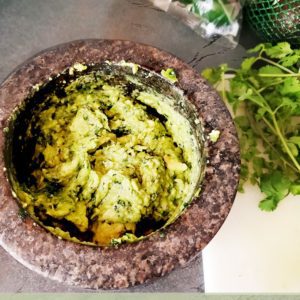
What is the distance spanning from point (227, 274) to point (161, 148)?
327mm

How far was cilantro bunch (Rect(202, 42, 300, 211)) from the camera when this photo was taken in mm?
1217

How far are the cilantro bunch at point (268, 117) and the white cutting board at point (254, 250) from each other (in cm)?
5

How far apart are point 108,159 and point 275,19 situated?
0.57 meters

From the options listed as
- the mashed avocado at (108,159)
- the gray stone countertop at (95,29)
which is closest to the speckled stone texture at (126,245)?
the mashed avocado at (108,159)

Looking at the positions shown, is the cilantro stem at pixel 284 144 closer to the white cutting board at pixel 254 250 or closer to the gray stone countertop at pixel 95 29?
the white cutting board at pixel 254 250

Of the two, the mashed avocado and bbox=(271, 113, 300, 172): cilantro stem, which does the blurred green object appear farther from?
the mashed avocado

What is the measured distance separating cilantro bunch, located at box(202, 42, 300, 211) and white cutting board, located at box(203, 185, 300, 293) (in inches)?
2.1

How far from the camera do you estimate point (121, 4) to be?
4.88ft

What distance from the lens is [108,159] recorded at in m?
1.14

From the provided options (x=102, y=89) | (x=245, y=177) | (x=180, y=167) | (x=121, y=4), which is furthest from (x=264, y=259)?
(x=121, y=4)

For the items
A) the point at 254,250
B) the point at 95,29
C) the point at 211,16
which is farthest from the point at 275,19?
the point at 254,250

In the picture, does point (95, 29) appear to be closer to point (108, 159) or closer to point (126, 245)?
point (108, 159)

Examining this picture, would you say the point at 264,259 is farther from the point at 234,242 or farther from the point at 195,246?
the point at 195,246

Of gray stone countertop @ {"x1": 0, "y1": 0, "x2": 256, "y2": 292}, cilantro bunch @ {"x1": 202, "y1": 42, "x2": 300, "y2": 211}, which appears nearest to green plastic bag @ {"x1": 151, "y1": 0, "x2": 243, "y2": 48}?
gray stone countertop @ {"x1": 0, "y1": 0, "x2": 256, "y2": 292}
